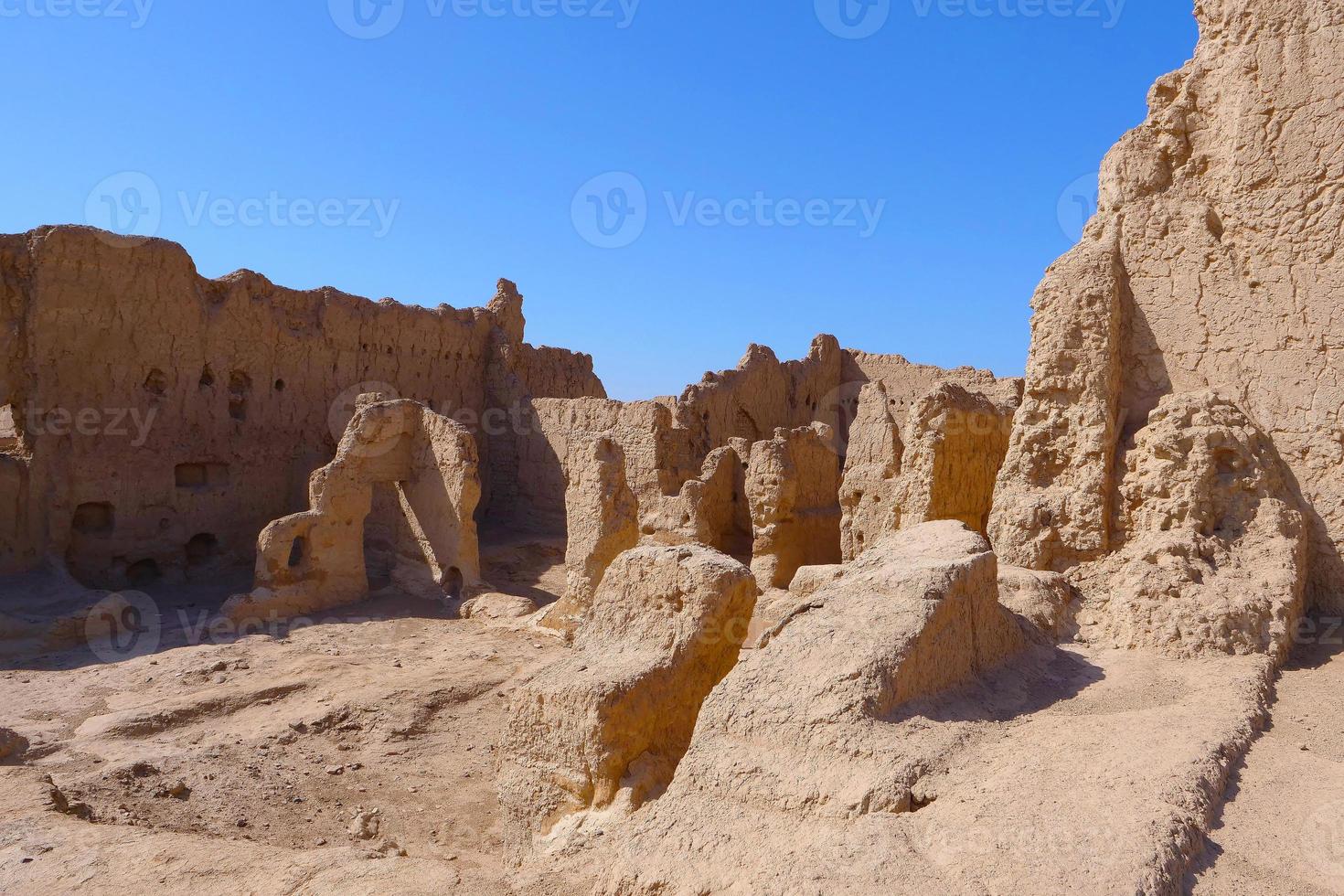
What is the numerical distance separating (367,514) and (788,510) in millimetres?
5555

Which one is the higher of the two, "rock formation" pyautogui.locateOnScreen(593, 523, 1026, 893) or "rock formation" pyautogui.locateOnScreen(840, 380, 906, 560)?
"rock formation" pyautogui.locateOnScreen(840, 380, 906, 560)

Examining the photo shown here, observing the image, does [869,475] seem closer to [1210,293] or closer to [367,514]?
[1210,293]

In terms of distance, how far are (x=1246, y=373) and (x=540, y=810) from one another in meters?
5.25

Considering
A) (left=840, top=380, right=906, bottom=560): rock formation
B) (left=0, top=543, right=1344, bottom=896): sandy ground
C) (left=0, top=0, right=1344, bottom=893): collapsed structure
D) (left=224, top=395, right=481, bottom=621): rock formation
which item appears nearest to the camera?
(left=0, top=543, right=1344, bottom=896): sandy ground

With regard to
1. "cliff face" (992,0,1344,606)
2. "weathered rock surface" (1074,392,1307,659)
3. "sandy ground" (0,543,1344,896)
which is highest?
"cliff face" (992,0,1344,606)

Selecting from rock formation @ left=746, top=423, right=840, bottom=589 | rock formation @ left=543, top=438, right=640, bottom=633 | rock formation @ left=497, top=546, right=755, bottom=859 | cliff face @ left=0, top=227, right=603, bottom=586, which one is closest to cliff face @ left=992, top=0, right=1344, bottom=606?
rock formation @ left=497, top=546, right=755, bottom=859

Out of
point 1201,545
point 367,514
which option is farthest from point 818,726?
point 367,514

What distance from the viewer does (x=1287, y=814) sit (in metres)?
3.10

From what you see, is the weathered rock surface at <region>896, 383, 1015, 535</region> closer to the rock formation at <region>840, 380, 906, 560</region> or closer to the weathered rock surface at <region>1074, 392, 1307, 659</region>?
the rock formation at <region>840, 380, 906, 560</region>

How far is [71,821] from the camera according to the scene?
204 inches

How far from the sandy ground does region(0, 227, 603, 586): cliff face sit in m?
3.95

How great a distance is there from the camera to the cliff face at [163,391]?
12.4m

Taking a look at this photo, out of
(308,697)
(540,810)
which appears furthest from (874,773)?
(308,697)

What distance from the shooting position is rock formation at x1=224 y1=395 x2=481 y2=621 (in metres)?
11.2
